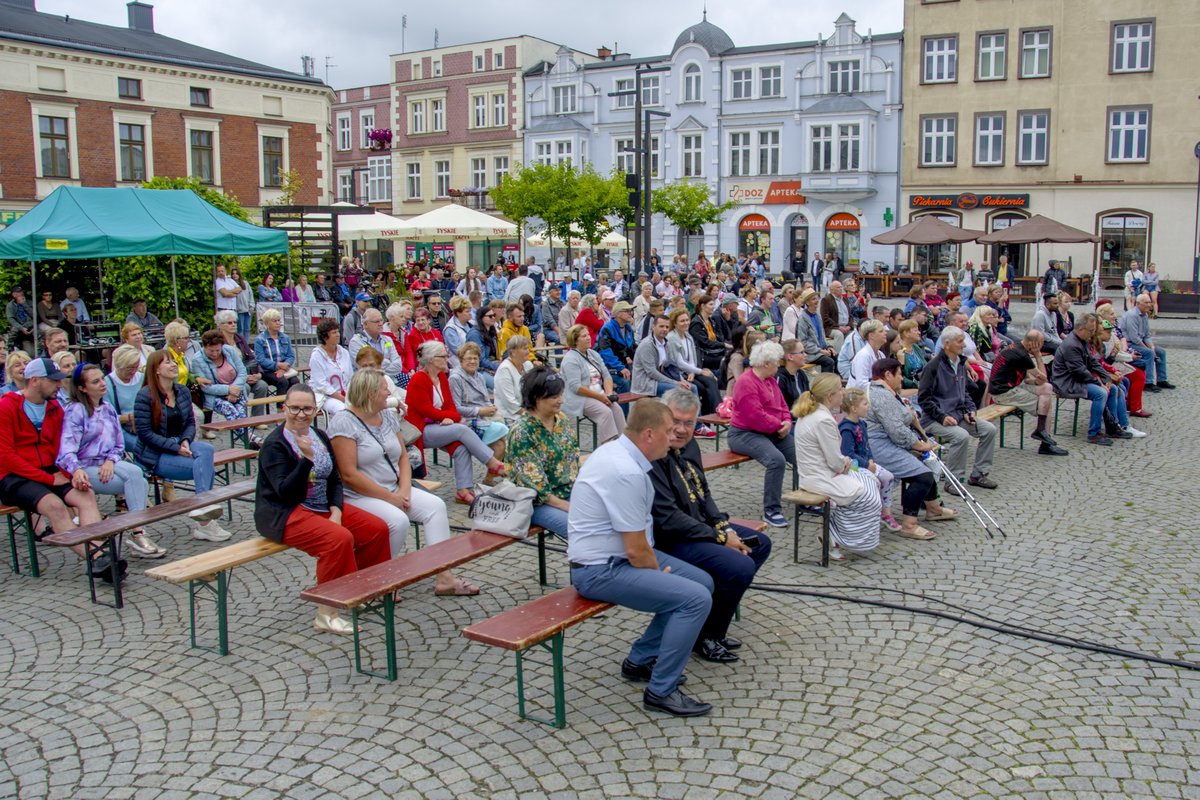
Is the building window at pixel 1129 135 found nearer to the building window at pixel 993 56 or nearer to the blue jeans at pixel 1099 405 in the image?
the building window at pixel 993 56

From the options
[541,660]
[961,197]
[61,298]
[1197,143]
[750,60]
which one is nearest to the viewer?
[541,660]

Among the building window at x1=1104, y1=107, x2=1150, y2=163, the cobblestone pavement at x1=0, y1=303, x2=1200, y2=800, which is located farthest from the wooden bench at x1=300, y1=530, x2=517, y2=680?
the building window at x1=1104, y1=107, x2=1150, y2=163

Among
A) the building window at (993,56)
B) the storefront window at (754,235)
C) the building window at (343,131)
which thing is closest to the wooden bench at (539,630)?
the building window at (993,56)

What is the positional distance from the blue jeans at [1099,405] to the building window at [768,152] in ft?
124

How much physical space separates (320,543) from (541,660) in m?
1.48

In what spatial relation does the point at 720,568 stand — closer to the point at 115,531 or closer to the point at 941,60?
the point at 115,531

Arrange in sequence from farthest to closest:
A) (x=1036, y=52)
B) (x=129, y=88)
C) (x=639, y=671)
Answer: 1. (x=1036, y=52)
2. (x=129, y=88)
3. (x=639, y=671)

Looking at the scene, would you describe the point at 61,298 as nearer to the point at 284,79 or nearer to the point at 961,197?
the point at 284,79

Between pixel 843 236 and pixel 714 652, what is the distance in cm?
4363

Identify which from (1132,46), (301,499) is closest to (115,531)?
(301,499)

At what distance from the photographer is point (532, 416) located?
6.59 meters

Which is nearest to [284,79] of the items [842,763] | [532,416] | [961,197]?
[961,197]

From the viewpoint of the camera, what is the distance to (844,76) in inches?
1834

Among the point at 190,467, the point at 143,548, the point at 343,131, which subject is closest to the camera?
the point at 143,548
